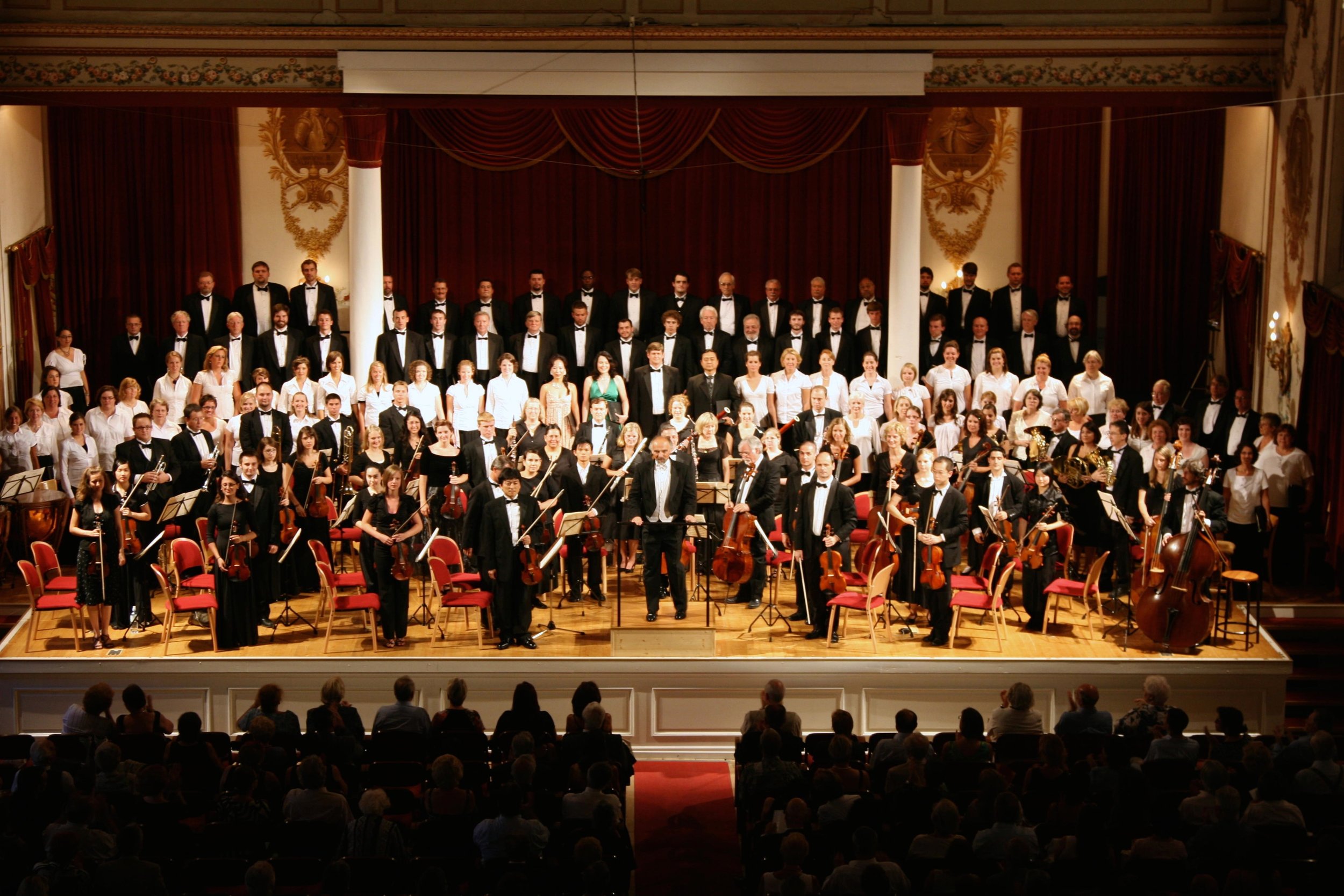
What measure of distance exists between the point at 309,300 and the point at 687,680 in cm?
585

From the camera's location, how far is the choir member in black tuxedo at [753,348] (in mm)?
12984

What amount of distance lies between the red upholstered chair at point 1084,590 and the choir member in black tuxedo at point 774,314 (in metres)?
3.70

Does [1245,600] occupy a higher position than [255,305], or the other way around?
[255,305]

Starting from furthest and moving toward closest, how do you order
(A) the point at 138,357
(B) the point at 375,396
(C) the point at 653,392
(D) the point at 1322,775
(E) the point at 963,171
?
(E) the point at 963,171
(A) the point at 138,357
(C) the point at 653,392
(B) the point at 375,396
(D) the point at 1322,775

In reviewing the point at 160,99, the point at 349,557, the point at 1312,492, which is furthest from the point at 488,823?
the point at 160,99

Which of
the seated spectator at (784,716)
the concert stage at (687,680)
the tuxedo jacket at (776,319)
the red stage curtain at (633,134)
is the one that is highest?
the red stage curtain at (633,134)

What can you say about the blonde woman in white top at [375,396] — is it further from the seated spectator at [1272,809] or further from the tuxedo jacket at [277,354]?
the seated spectator at [1272,809]

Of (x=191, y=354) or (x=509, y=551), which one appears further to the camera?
(x=191, y=354)

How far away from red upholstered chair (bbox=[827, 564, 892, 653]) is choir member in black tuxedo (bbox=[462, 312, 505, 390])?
159 inches

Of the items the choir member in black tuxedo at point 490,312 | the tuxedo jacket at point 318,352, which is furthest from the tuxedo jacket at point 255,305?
the choir member in black tuxedo at point 490,312

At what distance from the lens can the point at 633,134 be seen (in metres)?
15.1

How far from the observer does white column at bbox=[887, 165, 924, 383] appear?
13.1 meters

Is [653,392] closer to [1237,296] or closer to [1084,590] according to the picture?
[1084,590]

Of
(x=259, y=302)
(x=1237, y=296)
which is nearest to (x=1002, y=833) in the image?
(x=1237, y=296)
